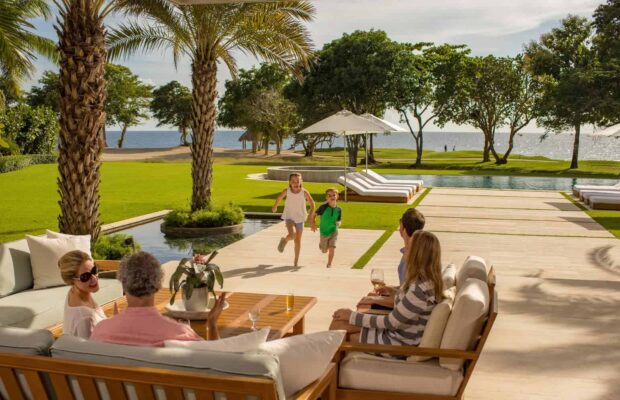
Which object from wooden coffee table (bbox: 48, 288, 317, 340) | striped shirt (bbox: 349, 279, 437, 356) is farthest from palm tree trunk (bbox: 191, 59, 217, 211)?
striped shirt (bbox: 349, 279, 437, 356)

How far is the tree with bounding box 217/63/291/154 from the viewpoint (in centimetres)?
5762

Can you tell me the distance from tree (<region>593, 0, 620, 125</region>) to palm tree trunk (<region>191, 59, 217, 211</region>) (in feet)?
94.0

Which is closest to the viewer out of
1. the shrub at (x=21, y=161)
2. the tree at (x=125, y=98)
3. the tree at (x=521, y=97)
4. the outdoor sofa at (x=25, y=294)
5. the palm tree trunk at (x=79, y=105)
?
the outdoor sofa at (x=25, y=294)

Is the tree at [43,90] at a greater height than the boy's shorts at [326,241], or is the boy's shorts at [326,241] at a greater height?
the tree at [43,90]

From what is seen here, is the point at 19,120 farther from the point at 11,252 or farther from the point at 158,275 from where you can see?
the point at 158,275

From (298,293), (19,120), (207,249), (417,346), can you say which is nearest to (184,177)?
(19,120)

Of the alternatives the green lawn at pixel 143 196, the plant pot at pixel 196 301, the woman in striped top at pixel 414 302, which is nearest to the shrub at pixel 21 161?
the green lawn at pixel 143 196

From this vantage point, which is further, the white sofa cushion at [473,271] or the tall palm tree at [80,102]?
the tall palm tree at [80,102]

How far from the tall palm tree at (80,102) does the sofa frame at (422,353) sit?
6.37m

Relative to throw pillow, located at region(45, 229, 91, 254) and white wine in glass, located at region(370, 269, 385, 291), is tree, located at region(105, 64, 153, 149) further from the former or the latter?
white wine in glass, located at region(370, 269, 385, 291)

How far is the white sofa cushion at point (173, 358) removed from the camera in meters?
3.05

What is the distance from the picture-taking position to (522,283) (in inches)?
360

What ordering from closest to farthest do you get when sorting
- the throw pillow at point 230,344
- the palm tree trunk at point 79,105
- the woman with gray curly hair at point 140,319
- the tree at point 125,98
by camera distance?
the throw pillow at point 230,344 < the woman with gray curly hair at point 140,319 < the palm tree trunk at point 79,105 < the tree at point 125,98

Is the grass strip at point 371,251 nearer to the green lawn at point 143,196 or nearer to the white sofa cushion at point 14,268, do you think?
the green lawn at point 143,196
